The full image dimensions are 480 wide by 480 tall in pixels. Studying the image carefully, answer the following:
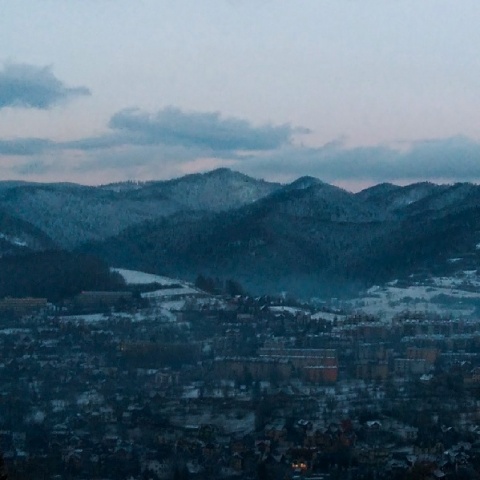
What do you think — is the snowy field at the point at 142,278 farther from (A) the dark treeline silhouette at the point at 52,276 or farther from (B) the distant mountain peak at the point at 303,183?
(B) the distant mountain peak at the point at 303,183

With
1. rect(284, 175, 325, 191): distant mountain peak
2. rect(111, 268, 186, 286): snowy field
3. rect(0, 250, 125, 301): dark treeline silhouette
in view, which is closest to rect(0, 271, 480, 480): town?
rect(0, 250, 125, 301): dark treeline silhouette

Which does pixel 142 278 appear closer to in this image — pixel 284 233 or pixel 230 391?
pixel 284 233

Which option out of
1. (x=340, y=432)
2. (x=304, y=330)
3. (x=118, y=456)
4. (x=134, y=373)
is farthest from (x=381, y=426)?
(x=304, y=330)

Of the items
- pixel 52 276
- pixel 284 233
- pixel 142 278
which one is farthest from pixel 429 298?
pixel 284 233

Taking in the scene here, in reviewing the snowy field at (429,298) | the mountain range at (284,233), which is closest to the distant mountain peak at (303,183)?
the mountain range at (284,233)

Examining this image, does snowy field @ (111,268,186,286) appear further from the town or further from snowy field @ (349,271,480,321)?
snowy field @ (349,271,480,321)
